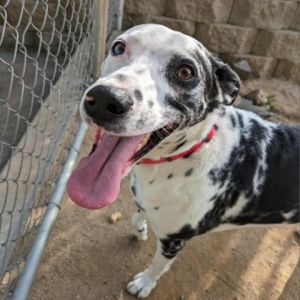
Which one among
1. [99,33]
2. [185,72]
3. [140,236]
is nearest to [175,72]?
[185,72]

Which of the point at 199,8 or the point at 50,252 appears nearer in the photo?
the point at 50,252

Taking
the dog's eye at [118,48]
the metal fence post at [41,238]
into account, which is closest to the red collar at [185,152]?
the dog's eye at [118,48]

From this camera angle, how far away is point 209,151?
2498 millimetres

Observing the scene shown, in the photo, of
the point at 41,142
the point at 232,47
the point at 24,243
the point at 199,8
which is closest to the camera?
the point at 24,243

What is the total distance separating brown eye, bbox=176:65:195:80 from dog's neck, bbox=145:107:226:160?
0.92 ft

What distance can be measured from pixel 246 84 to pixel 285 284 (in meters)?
3.19

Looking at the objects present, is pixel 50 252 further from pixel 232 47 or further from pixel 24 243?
pixel 232 47

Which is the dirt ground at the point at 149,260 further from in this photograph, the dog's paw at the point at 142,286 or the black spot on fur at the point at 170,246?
the black spot on fur at the point at 170,246

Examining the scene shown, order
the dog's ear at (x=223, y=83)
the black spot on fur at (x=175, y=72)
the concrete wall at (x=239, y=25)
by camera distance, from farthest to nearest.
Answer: the concrete wall at (x=239, y=25) → the dog's ear at (x=223, y=83) → the black spot on fur at (x=175, y=72)

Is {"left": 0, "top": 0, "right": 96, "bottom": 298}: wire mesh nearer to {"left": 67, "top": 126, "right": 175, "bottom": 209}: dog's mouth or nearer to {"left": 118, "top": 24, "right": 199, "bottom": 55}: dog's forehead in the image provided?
{"left": 67, "top": 126, "right": 175, "bottom": 209}: dog's mouth

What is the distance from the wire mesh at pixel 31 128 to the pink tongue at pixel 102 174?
0.47m

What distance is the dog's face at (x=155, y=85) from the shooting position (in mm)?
1863

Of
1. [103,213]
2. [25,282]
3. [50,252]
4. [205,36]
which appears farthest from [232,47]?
[25,282]

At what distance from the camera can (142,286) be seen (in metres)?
3.11
